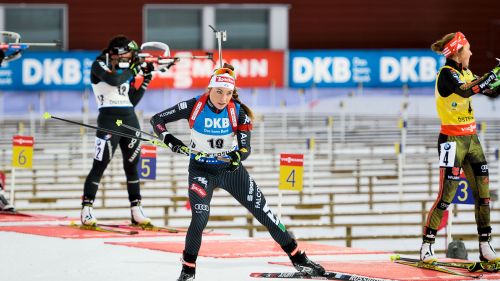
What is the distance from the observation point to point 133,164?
1269 cm

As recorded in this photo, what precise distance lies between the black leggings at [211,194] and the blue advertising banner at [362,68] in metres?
26.9

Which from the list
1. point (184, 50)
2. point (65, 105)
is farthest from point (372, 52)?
point (65, 105)

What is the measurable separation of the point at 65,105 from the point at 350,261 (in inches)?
998

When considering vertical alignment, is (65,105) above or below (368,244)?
above

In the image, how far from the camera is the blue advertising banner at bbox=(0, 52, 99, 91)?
34.3 metres

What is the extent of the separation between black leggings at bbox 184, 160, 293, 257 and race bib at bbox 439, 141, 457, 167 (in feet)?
5.17

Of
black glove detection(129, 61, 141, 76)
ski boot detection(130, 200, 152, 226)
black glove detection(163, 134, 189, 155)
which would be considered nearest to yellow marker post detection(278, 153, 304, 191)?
ski boot detection(130, 200, 152, 226)

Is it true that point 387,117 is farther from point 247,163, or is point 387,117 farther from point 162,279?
point 162,279

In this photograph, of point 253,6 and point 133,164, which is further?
point 253,6

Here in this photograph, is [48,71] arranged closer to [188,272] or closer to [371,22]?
[371,22]

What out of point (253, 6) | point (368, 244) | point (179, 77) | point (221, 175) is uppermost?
point (253, 6)

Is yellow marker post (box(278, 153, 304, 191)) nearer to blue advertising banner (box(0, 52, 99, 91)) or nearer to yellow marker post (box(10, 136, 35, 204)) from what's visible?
yellow marker post (box(10, 136, 35, 204))

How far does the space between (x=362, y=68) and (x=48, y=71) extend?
9.72 meters

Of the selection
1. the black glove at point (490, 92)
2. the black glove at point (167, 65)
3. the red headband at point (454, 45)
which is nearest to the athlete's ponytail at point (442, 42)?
the red headband at point (454, 45)
